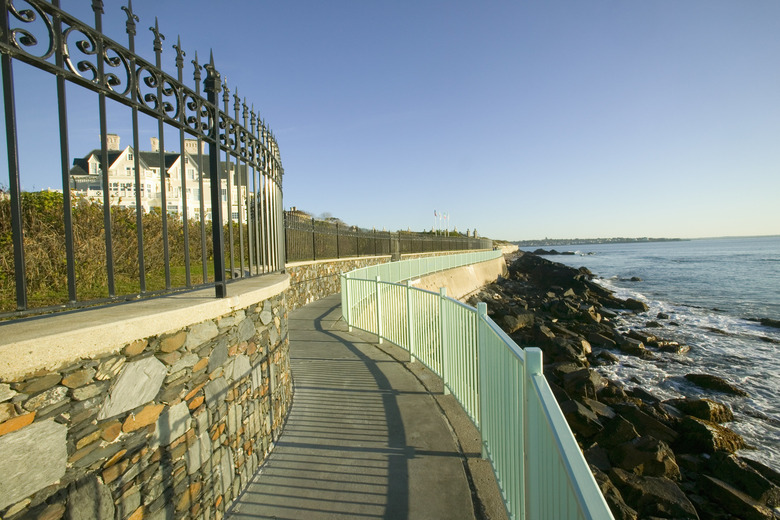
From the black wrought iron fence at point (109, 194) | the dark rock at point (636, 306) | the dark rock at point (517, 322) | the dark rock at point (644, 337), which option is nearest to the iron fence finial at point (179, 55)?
the black wrought iron fence at point (109, 194)

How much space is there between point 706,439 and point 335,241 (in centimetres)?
1247

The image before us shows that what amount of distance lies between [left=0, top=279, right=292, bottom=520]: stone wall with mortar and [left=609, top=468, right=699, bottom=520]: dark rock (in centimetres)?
428

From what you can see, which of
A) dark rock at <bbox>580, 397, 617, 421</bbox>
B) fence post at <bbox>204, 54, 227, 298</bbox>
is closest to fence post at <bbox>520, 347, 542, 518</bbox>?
fence post at <bbox>204, 54, 227, 298</bbox>

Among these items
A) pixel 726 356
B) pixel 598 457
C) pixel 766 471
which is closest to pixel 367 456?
pixel 598 457

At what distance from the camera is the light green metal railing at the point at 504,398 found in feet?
5.00

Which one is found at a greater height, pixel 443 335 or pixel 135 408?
pixel 135 408


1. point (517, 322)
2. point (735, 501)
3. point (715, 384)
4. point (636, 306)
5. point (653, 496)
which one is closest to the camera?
point (653, 496)

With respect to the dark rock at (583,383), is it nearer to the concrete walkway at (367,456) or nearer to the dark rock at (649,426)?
the dark rock at (649,426)

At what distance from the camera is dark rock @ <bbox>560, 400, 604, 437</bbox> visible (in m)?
6.83

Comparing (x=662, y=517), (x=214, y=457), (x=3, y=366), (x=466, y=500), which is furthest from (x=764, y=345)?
(x=3, y=366)

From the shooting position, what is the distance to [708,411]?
26.3 feet

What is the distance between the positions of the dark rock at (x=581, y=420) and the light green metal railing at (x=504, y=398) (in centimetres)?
276

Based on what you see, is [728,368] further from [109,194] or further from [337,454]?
[109,194]

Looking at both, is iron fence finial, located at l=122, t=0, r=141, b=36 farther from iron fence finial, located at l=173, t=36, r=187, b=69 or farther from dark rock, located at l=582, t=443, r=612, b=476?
dark rock, located at l=582, t=443, r=612, b=476
